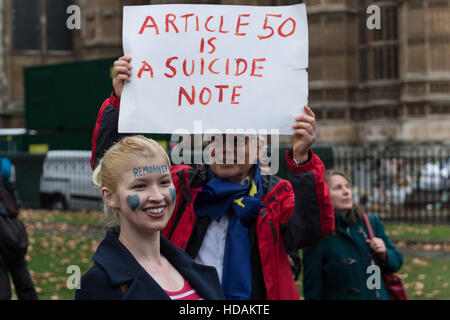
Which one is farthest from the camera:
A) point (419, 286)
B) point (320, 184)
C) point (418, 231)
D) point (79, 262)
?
point (418, 231)

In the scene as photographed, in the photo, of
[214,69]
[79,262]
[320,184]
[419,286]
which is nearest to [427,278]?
[419,286]

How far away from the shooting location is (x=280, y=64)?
292cm

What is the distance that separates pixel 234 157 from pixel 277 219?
37 centimetres

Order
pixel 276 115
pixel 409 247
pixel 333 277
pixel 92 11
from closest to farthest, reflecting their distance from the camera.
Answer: pixel 276 115 → pixel 333 277 → pixel 409 247 → pixel 92 11

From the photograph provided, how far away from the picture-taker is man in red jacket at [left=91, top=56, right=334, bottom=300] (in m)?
3.12

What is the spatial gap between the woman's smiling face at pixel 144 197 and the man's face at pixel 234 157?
2.87 ft

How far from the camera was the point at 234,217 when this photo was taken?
3254 mm

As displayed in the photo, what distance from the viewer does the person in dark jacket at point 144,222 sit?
7.34 ft

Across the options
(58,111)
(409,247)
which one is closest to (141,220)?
(409,247)

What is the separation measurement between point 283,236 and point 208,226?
1.23ft

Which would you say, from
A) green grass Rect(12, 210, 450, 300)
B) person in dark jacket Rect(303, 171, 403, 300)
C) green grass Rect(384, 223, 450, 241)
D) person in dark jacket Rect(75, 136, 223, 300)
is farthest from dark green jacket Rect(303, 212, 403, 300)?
green grass Rect(384, 223, 450, 241)

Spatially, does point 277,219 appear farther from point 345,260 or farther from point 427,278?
point 427,278

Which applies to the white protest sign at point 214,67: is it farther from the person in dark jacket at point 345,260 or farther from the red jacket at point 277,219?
the person in dark jacket at point 345,260

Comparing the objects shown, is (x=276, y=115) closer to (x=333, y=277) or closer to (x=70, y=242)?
(x=333, y=277)
